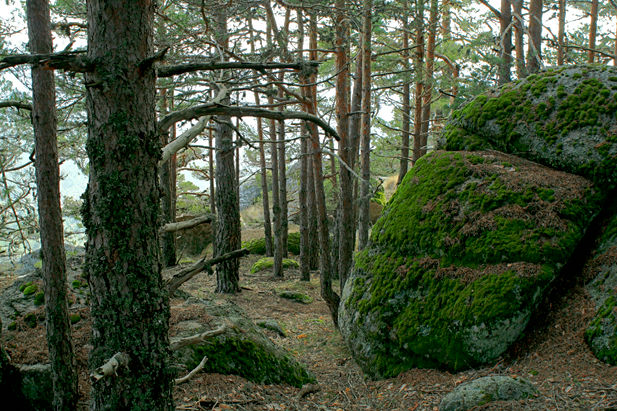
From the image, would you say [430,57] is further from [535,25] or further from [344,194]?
[344,194]

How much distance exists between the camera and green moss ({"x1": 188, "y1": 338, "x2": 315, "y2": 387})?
4543 mm

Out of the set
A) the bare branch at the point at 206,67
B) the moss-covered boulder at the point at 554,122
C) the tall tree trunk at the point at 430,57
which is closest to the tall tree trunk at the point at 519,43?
the tall tree trunk at the point at 430,57

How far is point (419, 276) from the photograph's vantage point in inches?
217

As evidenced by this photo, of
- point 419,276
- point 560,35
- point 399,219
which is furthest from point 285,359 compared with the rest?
point 560,35

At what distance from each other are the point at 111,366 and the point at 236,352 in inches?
102

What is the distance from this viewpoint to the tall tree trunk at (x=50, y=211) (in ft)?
12.4

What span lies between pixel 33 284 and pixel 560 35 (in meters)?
16.2

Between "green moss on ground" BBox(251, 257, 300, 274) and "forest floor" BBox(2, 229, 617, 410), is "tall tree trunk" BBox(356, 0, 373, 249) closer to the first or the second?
"forest floor" BBox(2, 229, 617, 410)

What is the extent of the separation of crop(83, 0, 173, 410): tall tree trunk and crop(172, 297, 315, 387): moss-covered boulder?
158 cm

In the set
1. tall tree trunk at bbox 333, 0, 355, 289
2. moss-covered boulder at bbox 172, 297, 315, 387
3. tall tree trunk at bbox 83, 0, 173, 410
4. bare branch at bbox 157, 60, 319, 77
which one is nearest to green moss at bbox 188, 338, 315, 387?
moss-covered boulder at bbox 172, 297, 315, 387

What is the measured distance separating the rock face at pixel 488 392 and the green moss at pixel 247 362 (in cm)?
191

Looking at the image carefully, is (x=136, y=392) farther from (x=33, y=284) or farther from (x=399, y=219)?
(x=399, y=219)

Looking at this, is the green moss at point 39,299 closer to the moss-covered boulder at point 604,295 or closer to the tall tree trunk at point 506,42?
the moss-covered boulder at point 604,295

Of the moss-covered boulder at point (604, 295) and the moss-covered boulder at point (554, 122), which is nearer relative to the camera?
the moss-covered boulder at point (604, 295)
